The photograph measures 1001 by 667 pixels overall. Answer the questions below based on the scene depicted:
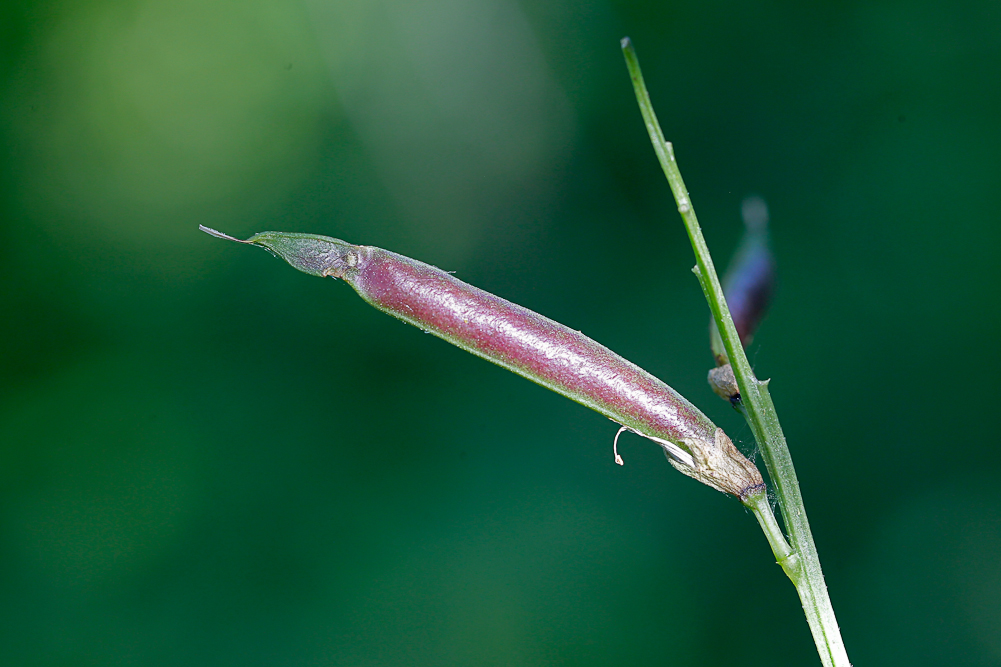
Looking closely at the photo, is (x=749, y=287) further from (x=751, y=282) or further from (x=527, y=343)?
(x=527, y=343)

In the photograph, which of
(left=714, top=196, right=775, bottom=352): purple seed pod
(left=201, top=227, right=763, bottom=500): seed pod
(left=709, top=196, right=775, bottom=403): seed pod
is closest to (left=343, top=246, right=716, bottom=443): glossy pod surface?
(left=201, top=227, right=763, bottom=500): seed pod

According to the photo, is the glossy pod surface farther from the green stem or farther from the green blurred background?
the green blurred background

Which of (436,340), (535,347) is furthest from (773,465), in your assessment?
(436,340)

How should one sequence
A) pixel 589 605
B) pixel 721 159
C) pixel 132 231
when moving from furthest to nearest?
pixel 132 231 → pixel 721 159 → pixel 589 605

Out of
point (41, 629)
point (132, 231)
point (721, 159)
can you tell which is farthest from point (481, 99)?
point (41, 629)

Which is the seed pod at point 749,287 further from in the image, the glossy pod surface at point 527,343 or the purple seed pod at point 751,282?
the glossy pod surface at point 527,343

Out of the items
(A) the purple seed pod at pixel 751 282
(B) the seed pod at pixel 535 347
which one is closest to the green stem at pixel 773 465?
(B) the seed pod at pixel 535 347

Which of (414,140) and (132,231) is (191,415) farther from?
(414,140)
